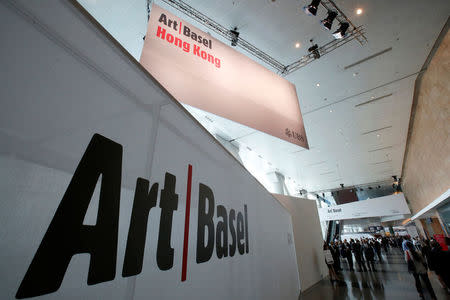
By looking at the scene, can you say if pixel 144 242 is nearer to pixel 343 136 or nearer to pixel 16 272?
pixel 16 272

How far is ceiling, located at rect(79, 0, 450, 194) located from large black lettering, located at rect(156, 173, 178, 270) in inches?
180

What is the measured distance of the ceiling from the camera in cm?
443

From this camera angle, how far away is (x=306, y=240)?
21.2 feet

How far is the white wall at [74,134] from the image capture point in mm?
490

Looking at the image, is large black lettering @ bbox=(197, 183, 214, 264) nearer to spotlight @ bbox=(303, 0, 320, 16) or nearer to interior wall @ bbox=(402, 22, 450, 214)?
spotlight @ bbox=(303, 0, 320, 16)

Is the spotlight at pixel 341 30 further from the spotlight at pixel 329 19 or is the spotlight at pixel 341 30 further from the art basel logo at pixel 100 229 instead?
the art basel logo at pixel 100 229

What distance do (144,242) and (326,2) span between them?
5.39 metres

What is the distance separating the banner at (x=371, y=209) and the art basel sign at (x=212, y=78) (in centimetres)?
1448

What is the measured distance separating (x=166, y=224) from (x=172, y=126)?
52 cm

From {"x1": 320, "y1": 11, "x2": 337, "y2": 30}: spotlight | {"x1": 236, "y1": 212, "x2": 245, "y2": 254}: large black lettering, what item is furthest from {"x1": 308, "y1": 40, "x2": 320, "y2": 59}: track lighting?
{"x1": 236, "y1": 212, "x2": 245, "y2": 254}: large black lettering

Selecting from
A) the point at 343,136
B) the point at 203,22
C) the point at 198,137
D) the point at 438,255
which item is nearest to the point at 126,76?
the point at 198,137

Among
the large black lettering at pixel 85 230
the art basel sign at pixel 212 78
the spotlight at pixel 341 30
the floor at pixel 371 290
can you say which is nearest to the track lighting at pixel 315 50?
the spotlight at pixel 341 30

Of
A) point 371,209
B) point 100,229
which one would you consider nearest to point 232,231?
point 100,229

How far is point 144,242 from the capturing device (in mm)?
850
